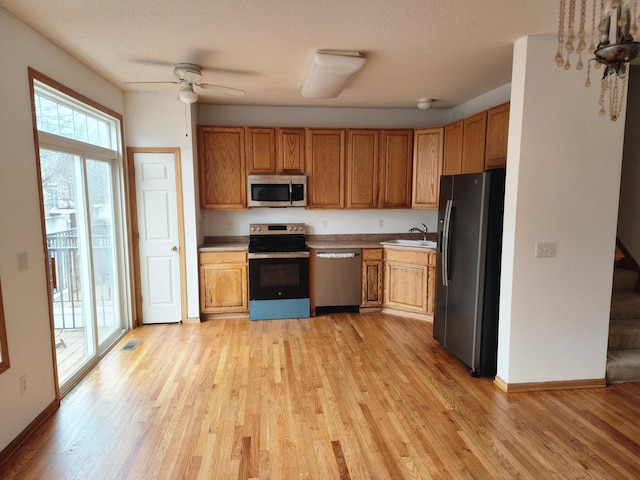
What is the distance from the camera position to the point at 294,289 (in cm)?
473

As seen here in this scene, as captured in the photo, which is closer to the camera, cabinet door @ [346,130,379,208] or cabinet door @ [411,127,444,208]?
cabinet door @ [411,127,444,208]

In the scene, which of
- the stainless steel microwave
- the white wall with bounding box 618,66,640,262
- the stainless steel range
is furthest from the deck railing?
the white wall with bounding box 618,66,640,262

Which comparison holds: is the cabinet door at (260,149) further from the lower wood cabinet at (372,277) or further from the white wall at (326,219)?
the lower wood cabinet at (372,277)

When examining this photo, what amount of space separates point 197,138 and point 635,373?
4910 millimetres

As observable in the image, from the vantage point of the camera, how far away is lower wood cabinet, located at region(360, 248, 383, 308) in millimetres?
4840

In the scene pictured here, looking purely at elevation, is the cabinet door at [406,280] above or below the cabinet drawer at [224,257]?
below

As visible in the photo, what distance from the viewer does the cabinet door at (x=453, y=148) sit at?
14.1 feet

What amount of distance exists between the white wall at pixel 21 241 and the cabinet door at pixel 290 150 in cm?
249

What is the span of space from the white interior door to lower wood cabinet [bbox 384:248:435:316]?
101 inches

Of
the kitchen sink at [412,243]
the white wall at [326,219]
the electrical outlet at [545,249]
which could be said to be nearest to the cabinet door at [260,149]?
the white wall at [326,219]

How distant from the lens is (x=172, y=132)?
4.34 m

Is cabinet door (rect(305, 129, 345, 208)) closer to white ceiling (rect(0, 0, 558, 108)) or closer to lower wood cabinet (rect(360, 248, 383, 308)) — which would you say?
lower wood cabinet (rect(360, 248, 383, 308))

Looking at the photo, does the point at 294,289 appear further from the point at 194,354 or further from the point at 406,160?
the point at 406,160

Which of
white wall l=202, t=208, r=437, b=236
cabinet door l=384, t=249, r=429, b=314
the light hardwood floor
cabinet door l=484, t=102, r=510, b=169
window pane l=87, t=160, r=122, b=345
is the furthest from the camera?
white wall l=202, t=208, r=437, b=236
